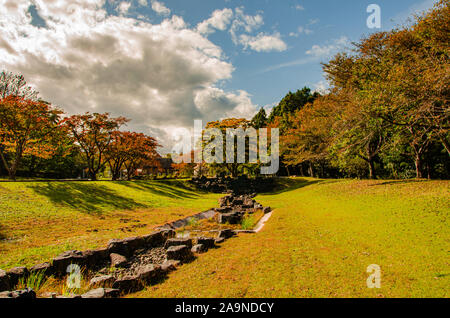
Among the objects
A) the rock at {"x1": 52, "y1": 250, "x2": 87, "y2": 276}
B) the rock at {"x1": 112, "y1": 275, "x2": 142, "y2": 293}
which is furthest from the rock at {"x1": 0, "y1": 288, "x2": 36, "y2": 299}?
the rock at {"x1": 52, "y1": 250, "x2": 87, "y2": 276}

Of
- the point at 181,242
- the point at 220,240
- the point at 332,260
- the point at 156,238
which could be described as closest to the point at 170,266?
the point at 181,242

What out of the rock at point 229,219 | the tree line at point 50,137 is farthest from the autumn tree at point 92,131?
the rock at point 229,219

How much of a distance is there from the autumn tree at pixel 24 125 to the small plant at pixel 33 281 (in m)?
16.4

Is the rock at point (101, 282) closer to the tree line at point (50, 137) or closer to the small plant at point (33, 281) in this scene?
the small plant at point (33, 281)

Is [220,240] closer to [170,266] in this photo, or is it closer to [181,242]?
[181,242]

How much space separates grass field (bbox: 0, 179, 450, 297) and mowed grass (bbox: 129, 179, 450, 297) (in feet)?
0.06

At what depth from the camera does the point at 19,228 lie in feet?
29.2

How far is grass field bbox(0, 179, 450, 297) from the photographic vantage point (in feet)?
13.8

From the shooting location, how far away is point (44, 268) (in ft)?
17.5

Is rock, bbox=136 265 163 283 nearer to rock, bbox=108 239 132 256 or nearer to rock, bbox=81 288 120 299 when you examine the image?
rock, bbox=81 288 120 299

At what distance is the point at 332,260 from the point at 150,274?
4289mm
